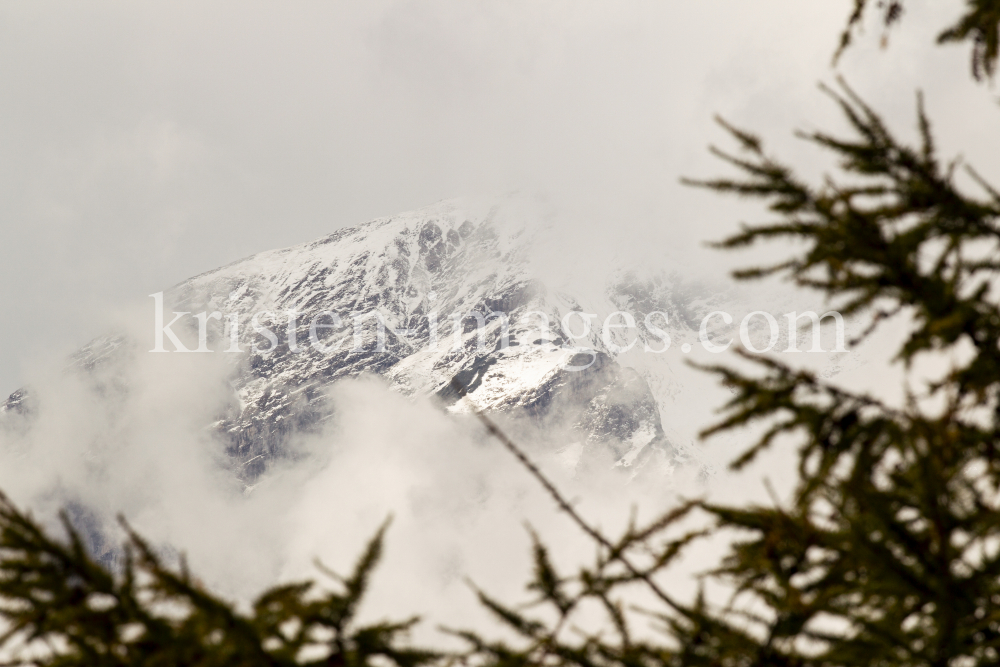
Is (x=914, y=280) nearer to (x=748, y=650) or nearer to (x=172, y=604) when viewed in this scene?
(x=748, y=650)

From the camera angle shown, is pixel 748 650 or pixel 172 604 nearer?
pixel 172 604

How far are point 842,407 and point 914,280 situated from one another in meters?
0.64

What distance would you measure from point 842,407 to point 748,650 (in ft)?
3.82

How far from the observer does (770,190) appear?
3.07 meters

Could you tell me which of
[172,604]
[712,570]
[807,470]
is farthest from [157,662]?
[807,470]

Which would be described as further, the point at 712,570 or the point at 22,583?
the point at 712,570

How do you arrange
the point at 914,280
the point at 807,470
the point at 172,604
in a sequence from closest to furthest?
the point at 172,604 < the point at 914,280 < the point at 807,470

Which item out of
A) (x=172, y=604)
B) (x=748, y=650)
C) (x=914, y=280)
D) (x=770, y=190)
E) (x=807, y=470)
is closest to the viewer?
(x=172, y=604)

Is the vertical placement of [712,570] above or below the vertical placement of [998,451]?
below

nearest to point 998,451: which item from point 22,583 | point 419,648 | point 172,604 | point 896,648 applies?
point 896,648

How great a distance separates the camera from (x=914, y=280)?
9.45ft

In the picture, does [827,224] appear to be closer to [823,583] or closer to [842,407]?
[842,407]

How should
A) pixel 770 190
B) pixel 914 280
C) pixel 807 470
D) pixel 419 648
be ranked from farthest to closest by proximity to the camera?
pixel 807 470 → pixel 770 190 → pixel 914 280 → pixel 419 648

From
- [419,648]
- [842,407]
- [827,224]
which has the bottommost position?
[419,648]
